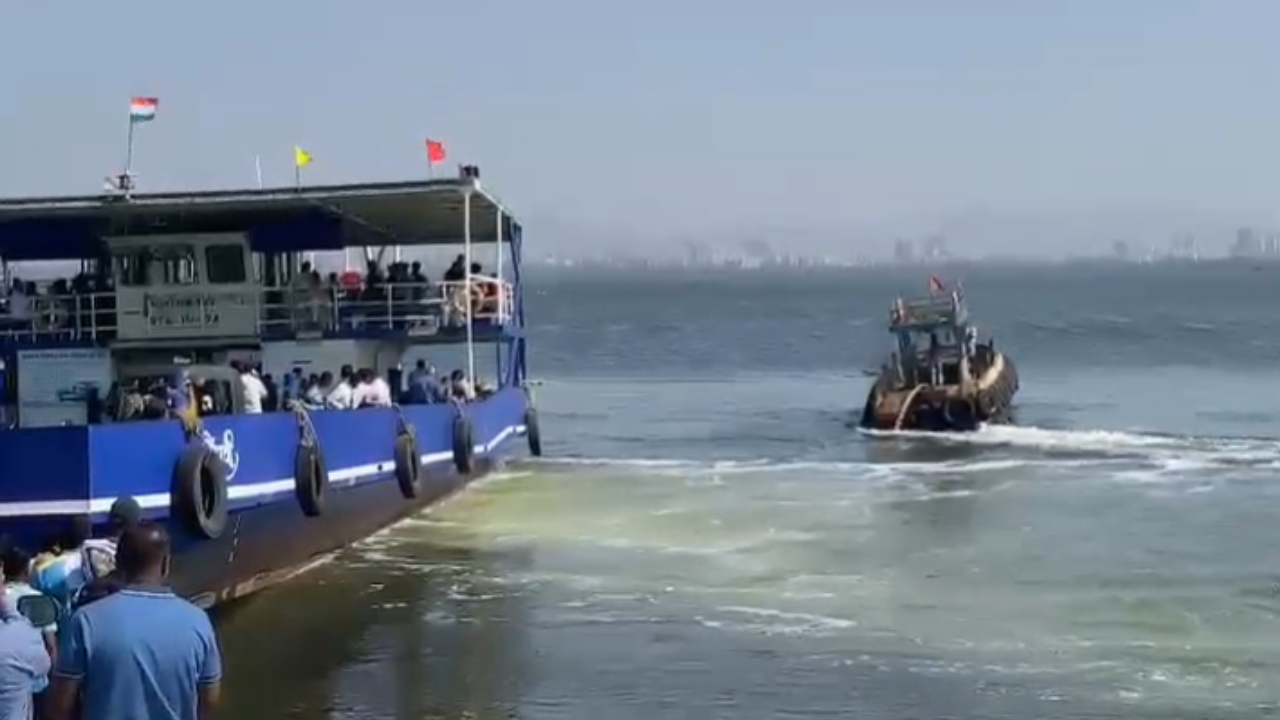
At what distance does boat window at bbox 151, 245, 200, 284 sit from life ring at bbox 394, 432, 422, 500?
3727mm

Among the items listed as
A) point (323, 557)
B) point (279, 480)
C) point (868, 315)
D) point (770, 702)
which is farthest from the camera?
point (868, 315)

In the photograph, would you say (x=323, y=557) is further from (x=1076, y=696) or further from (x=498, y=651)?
(x=1076, y=696)

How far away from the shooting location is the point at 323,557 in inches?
746

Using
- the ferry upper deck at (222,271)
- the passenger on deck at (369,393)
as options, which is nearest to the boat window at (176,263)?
the ferry upper deck at (222,271)

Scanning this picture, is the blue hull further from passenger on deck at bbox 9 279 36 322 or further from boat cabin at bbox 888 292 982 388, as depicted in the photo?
boat cabin at bbox 888 292 982 388

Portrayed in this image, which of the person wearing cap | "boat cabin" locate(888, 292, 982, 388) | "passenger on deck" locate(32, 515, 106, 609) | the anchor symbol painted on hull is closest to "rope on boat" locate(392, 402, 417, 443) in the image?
the anchor symbol painted on hull

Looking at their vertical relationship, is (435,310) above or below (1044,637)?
above

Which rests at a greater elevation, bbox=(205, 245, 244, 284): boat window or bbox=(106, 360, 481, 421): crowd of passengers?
bbox=(205, 245, 244, 284): boat window

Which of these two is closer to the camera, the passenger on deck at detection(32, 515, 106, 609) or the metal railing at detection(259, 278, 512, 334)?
the passenger on deck at detection(32, 515, 106, 609)

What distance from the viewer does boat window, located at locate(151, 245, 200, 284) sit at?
856 inches

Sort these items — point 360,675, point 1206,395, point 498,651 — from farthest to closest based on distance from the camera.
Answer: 1. point 1206,395
2. point 498,651
3. point 360,675

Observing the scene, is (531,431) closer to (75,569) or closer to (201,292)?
(201,292)

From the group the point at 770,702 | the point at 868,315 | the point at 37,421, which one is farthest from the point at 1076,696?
the point at 868,315

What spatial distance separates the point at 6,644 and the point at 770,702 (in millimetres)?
7226
